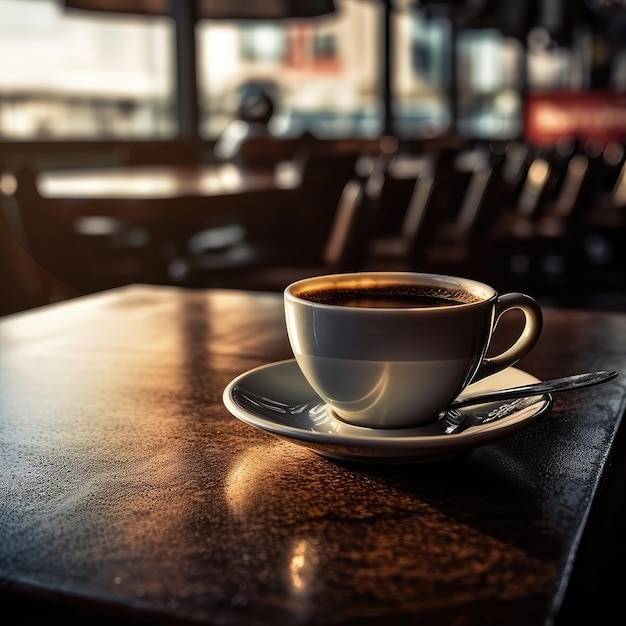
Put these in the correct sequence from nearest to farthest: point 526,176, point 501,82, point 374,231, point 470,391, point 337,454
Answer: point 337,454 < point 470,391 < point 374,231 < point 526,176 < point 501,82

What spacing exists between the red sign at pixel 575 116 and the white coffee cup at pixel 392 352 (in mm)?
10511

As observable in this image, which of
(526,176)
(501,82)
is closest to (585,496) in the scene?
(526,176)

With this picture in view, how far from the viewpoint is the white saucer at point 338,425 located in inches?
19.1

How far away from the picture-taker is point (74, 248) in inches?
115

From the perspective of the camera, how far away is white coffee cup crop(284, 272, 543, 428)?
0.53 meters

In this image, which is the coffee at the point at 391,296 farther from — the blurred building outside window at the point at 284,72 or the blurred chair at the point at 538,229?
the blurred building outside window at the point at 284,72

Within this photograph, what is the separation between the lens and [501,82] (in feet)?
39.1

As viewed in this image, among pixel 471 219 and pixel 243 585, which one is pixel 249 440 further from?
pixel 471 219

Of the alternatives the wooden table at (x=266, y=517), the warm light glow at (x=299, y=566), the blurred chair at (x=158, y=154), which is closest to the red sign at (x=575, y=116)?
the blurred chair at (x=158, y=154)

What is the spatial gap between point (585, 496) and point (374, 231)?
9.94ft

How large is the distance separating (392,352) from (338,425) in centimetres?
8

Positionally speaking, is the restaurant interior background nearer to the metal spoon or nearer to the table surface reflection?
the table surface reflection

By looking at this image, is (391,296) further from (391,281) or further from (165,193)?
(165,193)

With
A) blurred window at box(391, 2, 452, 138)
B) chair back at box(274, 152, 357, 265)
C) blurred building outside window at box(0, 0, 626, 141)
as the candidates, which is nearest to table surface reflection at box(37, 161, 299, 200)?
chair back at box(274, 152, 357, 265)
